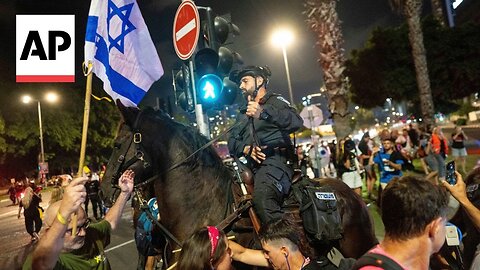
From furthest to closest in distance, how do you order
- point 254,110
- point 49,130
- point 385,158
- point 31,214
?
point 49,130
point 31,214
point 385,158
point 254,110

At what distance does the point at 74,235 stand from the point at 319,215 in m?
2.15

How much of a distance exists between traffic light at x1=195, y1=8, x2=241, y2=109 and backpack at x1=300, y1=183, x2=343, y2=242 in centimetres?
357

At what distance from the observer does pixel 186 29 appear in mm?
6680

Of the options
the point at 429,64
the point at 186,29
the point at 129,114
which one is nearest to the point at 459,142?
the point at 429,64

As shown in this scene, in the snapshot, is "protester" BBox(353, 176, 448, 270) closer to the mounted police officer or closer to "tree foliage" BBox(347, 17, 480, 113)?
the mounted police officer

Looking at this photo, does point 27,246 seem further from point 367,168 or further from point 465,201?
point 465,201

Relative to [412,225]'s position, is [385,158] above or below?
above

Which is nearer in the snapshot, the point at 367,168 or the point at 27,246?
the point at 27,246

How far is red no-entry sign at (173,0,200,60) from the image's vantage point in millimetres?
6379

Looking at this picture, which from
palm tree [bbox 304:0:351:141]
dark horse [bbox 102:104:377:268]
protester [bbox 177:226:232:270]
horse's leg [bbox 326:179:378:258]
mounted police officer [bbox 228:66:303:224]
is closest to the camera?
protester [bbox 177:226:232:270]

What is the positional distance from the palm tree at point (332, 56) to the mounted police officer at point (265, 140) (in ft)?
31.5

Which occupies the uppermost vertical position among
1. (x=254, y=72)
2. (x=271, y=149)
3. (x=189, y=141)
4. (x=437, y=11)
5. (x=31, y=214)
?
(x=437, y=11)

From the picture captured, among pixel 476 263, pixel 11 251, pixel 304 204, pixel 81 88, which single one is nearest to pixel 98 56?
pixel 304 204

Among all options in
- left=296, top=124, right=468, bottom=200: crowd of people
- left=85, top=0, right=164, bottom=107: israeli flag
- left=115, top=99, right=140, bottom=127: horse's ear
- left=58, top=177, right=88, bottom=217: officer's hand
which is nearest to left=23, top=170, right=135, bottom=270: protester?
left=58, top=177, right=88, bottom=217: officer's hand
